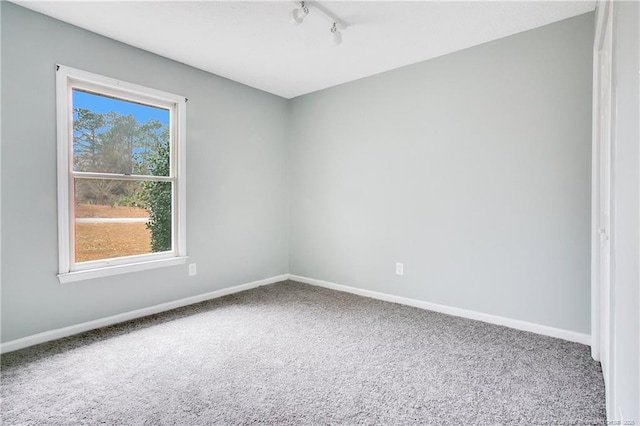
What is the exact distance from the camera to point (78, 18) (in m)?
2.45

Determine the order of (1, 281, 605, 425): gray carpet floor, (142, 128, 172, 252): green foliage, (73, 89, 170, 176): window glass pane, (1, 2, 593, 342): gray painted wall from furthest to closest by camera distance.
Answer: (142, 128, 172, 252): green foliage → (73, 89, 170, 176): window glass pane → (1, 2, 593, 342): gray painted wall → (1, 281, 605, 425): gray carpet floor

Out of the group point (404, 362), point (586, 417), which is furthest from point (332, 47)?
point (586, 417)

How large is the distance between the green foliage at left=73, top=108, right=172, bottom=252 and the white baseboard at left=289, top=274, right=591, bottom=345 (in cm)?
199

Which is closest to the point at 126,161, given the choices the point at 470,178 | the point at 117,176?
the point at 117,176

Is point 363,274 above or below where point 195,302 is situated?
above

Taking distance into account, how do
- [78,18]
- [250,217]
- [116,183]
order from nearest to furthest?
[78,18] → [116,183] → [250,217]

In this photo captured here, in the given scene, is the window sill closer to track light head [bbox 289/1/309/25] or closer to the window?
the window

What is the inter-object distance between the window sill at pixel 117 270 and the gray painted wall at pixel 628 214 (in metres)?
3.22

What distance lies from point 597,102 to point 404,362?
6.86 feet

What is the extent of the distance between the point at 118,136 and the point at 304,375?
99.6 inches

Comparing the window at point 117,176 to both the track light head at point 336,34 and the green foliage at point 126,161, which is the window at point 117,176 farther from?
the track light head at point 336,34

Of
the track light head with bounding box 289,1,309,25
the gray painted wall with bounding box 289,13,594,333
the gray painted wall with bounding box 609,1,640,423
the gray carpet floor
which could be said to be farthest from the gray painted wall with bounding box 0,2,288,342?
the gray painted wall with bounding box 609,1,640,423

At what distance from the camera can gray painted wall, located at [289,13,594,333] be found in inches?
96.0

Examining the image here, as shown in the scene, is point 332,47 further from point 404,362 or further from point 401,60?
Answer: point 404,362
